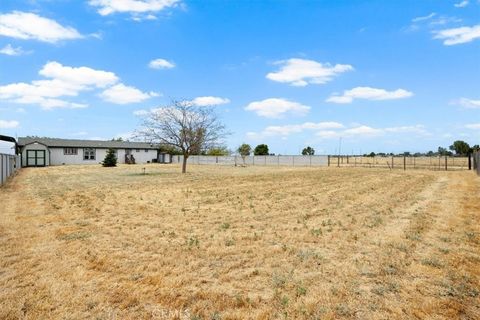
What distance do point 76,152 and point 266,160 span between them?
3039 cm

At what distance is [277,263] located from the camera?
5.64 metres

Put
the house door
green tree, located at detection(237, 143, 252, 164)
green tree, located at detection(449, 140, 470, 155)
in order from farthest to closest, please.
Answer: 1. green tree, located at detection(449, 140, 470, 155)
2. green tree, located at detection(237, 143, 252, 164)
3. the house door

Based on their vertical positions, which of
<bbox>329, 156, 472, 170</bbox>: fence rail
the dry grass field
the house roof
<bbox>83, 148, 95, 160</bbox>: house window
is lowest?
the dry grass field

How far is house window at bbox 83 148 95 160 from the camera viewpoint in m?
49.6

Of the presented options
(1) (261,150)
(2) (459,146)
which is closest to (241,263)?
(1) (261,150)

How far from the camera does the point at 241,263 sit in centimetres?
566

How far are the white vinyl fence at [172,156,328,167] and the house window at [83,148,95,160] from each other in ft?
49.3

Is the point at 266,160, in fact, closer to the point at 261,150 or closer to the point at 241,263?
the point at 261,150

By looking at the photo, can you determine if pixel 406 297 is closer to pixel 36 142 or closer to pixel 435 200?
pixel 435 200

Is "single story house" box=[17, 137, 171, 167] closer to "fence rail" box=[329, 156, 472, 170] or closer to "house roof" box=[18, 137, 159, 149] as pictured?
"house roof" box=[18, 137, 159, 149]

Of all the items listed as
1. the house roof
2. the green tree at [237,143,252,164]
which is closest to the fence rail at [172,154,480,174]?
the house roof

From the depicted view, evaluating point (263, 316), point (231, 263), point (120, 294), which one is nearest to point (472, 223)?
point (231, 263)

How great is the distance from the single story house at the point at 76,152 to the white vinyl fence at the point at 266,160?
5.87 meters

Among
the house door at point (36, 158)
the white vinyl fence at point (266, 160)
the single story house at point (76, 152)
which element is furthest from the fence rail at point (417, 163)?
the house door at point (36, 158)
